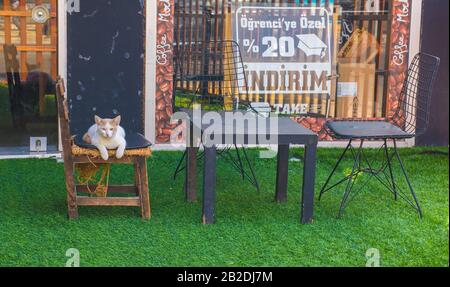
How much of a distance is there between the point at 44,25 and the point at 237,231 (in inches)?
126

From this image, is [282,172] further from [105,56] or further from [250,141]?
[105,56]

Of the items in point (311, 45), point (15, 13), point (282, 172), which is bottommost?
point (282, 172)

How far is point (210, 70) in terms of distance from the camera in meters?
7.59

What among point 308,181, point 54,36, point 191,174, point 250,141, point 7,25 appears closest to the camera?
point 250,141

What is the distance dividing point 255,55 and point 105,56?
1993 mm

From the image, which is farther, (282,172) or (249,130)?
(282,172)

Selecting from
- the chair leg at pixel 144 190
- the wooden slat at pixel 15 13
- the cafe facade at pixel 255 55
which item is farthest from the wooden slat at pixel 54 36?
the chair leg at pixel 144 190

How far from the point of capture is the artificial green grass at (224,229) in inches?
178

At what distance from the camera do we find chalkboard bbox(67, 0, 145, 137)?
240 inches

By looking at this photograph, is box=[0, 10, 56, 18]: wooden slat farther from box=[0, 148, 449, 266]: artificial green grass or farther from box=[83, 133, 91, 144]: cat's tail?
box=[83, 133, 91, 144]: cat's tail

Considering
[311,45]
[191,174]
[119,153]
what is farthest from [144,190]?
[311,45]

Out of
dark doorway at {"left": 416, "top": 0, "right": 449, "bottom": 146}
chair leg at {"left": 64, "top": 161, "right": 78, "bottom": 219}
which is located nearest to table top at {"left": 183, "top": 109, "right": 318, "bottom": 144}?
chair leg at {"left": 64, "top": 161, "right": 78, "bottom": 219}

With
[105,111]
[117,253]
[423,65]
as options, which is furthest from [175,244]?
[423,65]

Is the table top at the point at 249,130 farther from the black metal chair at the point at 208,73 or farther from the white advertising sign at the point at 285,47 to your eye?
the white advertising sign at the point at 285,47
